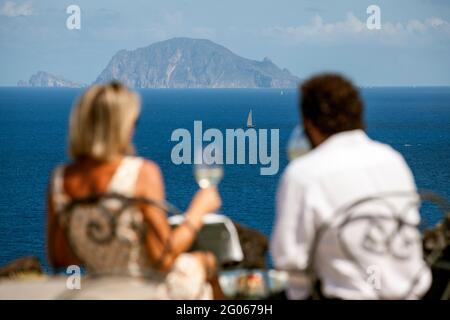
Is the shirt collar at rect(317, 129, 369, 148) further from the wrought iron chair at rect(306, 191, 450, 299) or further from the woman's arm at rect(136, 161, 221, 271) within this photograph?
the woman's arm at rect(136, 161, 221, 271)

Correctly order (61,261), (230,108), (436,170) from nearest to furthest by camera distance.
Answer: (61,261) → (436,170) → (230,108)

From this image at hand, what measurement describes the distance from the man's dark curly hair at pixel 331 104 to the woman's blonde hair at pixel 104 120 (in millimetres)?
654

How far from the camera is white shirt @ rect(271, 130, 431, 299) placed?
3297 mm

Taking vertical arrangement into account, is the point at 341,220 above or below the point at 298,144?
below

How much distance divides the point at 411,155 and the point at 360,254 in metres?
105

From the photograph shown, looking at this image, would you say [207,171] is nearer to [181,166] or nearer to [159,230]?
[159,230]

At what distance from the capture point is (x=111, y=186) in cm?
332

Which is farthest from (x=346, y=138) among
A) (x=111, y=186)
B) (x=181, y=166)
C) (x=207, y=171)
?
(x=181, y=166)

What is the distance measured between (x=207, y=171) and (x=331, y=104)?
0.74 m

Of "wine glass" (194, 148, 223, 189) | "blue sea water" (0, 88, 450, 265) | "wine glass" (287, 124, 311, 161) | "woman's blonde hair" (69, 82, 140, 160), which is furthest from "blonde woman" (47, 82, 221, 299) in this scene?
"blue sea water" (0, 88, 450, 265)

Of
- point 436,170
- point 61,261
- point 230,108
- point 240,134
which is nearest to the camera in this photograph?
point 61,261

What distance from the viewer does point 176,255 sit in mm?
3396

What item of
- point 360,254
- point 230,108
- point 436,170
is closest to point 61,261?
point 360,254
